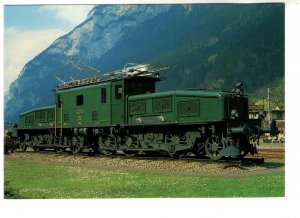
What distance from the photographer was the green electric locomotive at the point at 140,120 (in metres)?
16.7

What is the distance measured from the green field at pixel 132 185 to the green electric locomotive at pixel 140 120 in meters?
2.15

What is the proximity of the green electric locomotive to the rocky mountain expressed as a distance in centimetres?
112

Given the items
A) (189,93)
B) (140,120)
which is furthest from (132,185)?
(140,120)

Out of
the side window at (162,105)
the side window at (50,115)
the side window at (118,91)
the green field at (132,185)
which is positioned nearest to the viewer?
the green field at (132,185)

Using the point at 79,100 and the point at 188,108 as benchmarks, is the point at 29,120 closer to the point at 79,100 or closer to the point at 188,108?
the point at 79,100

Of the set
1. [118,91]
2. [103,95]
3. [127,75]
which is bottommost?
[103,95]

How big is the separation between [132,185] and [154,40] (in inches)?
294

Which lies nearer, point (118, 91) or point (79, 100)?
point (118, 91)

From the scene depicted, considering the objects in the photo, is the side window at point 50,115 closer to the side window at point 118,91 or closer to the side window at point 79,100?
the side window at point 79,100

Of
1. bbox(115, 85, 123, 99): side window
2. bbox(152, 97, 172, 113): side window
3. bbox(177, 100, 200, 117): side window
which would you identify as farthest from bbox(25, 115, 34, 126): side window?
bbox(177, 100, 200, 117): side window

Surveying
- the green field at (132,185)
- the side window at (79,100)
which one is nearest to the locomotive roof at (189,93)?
the green field at (132,185)

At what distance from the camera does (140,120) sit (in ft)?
62.5

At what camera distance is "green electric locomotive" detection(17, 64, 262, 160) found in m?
16.7
